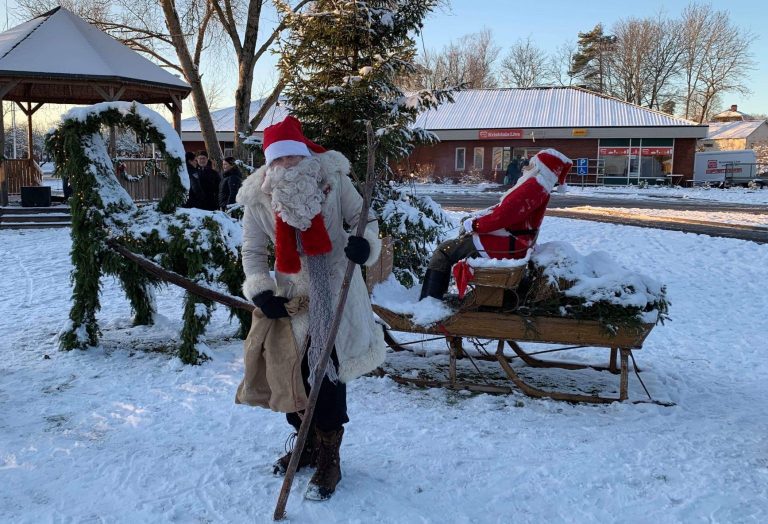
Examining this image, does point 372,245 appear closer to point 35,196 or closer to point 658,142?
point 35,196

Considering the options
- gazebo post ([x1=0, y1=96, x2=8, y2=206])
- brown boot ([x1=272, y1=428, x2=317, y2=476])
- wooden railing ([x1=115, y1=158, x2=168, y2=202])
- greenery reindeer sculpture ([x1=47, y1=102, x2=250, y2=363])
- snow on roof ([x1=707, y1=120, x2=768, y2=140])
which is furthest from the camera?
snow on roof ([x1=707, y1=120, x2=768, y2=140])

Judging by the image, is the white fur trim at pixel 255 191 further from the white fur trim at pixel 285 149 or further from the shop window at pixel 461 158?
the shop window at pixel 461 158

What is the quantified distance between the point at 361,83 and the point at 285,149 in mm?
3876

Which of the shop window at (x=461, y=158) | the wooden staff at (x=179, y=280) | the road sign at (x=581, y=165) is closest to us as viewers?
the wooden staff at (x=179, y=280)

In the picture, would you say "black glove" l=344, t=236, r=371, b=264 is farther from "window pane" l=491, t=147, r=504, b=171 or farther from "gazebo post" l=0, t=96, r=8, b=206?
"window pane" l=491, t=147, r=504, b=171

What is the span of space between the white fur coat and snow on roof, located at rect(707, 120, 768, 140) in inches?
2151

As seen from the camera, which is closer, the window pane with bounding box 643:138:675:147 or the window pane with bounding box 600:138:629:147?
the window pane with bounding box 643:138:675:147

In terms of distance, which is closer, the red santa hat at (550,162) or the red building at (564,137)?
the red santa hat at (550,162)

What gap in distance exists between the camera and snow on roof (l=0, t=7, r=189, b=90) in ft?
49.1

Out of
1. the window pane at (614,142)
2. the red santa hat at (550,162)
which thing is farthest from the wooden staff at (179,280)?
the window pane at (614,142)

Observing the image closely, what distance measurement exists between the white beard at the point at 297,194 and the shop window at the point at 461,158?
33307mm

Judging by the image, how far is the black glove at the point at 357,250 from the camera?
302 centimetres

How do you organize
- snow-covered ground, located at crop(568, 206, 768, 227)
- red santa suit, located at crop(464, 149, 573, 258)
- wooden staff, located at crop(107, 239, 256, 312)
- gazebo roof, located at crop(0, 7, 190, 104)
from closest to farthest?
wooden staff, located at crop(107, 239, 256, 312), red santa suit, located at crop(464, 149, 573, 258), snow-covered ground, located at crop(568, 206, 768, 227), gazebo roof, located at crop(0, 7, 190, 104)

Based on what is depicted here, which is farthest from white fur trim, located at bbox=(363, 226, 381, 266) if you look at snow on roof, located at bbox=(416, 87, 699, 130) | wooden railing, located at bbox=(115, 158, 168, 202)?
snow on roof, located at bbox=(416, 87, 699, 130)
